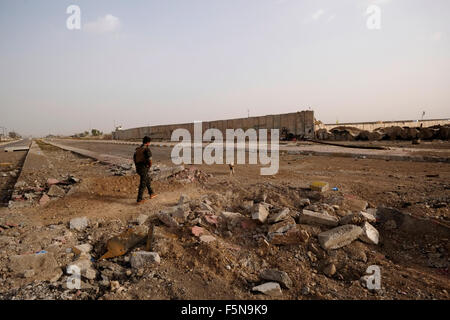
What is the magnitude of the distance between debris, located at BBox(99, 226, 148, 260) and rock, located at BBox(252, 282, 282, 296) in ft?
5.96

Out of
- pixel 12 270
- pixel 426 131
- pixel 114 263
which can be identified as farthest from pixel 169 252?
pixel 426 131

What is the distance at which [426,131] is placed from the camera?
15609 mm

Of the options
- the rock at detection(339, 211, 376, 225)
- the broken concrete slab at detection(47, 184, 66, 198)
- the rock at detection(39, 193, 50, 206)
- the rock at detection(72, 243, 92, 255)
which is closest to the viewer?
the rock at detection(72, 243, 92, 255)

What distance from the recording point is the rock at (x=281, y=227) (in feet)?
10.2

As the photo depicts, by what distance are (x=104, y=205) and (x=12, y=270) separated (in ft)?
7.47

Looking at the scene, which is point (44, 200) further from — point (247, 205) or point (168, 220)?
point (247, 205)

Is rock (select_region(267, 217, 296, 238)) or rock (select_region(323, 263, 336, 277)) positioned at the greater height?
rock (select_region(267, 217, 296, 238))

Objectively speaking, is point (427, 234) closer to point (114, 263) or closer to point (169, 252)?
point (169, 252)

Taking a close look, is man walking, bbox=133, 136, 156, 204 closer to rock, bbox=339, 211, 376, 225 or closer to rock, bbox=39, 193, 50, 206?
rock, bbox=39, 193, 50, 206

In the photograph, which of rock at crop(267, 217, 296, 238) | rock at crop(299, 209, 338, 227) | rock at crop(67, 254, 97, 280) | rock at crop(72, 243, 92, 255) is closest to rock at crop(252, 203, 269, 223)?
rock at crop(267, 217, 296, 238)

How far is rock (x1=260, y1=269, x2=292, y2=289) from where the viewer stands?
89.1 inches

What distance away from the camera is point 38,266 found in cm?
257

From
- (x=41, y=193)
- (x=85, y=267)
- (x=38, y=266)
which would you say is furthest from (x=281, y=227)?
(x=41, y=193)
